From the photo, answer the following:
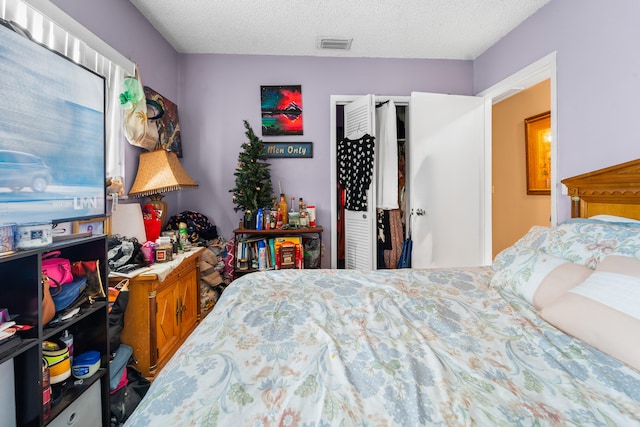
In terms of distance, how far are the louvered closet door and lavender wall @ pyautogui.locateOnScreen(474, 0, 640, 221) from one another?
1.42 metres

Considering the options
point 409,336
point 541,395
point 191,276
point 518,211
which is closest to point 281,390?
point 409,336

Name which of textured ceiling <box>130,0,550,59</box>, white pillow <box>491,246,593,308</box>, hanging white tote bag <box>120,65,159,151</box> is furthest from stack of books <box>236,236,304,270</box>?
textured ceiling <box>130,0,550,59</box>

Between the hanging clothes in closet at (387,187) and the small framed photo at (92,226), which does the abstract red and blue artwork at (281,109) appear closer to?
the hanging clothes in closet at (387,187)

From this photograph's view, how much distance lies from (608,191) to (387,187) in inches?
66.8

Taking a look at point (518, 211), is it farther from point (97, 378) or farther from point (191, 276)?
point (97, 378)

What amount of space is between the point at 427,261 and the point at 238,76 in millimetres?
2763

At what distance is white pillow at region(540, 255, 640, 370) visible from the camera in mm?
838

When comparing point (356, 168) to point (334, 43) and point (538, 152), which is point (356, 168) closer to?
point (334, 43)

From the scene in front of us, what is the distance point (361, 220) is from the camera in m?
3.13

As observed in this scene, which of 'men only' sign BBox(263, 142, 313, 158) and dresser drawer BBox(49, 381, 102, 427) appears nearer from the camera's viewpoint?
dresser drawer BBox(49, 381, 102, 427)

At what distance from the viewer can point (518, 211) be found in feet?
12.3

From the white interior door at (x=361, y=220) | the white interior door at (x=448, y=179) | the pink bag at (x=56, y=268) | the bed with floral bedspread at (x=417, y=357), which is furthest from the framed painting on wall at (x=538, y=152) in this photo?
the pink bag at (x=56, y=268)

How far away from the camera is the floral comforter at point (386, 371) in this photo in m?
0.64

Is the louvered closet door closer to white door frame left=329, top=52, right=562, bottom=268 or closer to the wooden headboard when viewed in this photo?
white door frame left=329, top=52, right=562, bottom=268
